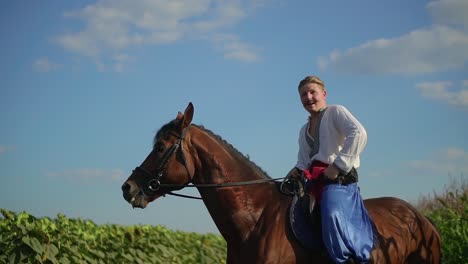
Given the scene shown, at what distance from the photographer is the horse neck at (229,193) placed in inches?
199

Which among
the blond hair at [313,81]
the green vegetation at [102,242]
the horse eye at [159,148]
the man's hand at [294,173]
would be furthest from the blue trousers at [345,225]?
the green vegetation at [102,242]

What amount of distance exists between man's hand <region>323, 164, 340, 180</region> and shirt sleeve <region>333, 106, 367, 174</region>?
0.03m

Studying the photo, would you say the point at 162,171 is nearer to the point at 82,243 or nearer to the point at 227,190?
the point at 227,190

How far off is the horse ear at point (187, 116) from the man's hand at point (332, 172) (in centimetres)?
130

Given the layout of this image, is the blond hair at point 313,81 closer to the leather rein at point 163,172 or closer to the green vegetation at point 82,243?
the leather rein at point 163,172

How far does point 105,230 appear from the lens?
31.5ft

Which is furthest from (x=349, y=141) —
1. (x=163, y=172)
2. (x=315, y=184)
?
(x=163, y=172)

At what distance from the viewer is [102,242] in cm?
840

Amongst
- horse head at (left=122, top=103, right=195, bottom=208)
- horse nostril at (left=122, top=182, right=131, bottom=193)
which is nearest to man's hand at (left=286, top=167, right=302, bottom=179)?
horse head at (left=122, top=103, right=195, bottom=208)

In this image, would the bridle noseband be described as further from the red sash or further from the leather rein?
the red sash

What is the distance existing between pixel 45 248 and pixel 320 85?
3.55 metres

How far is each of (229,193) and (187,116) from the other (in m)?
0.79

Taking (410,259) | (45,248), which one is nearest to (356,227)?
(410,259)

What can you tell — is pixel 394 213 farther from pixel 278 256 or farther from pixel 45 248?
pixel 45 248
